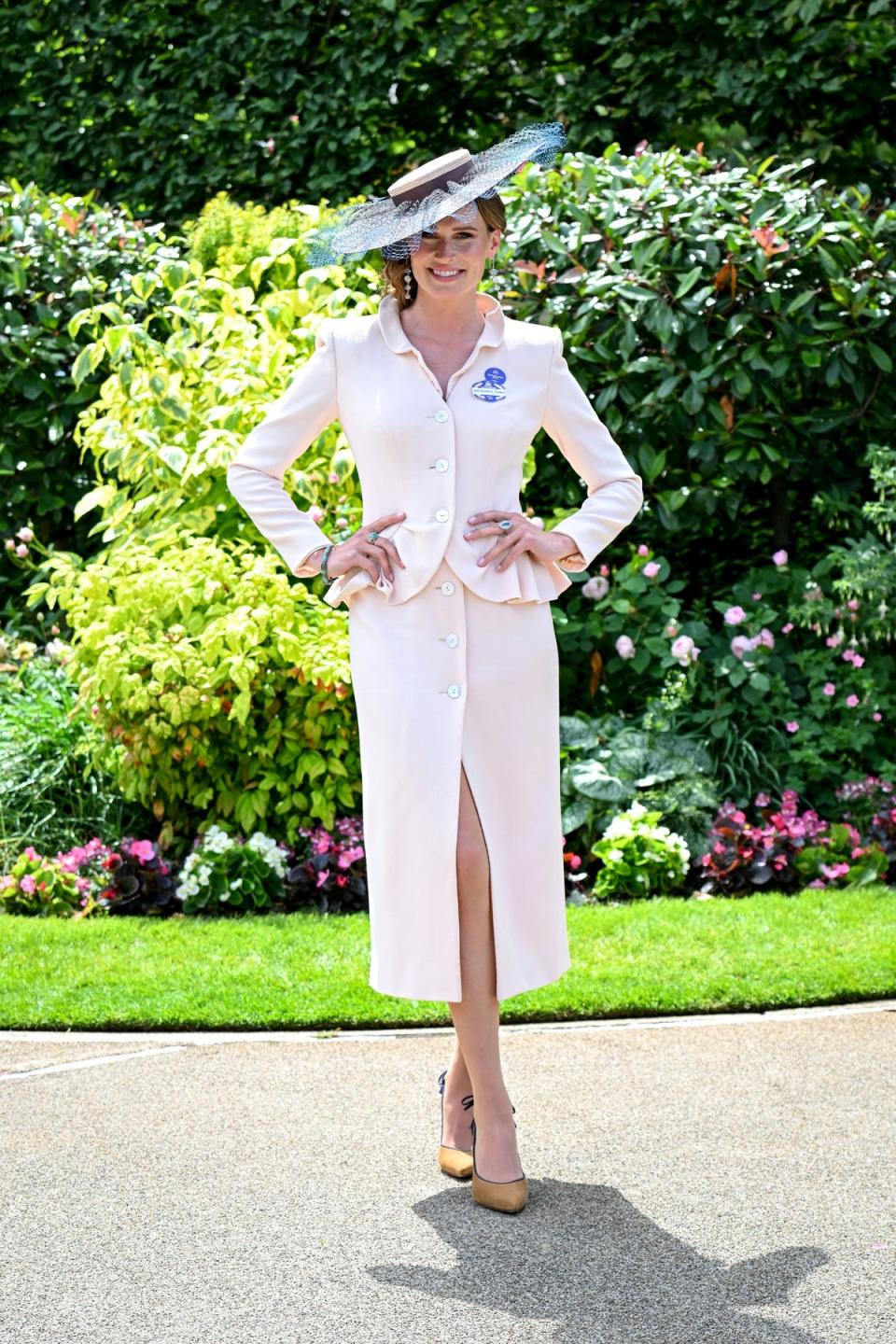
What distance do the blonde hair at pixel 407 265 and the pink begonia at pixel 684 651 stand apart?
2864 millimetres

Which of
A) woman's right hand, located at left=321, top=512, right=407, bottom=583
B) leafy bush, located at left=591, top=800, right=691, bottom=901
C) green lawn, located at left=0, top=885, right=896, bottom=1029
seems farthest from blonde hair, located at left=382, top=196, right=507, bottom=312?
leafy bush, located at left=591, top=800, right=691, bottom=901

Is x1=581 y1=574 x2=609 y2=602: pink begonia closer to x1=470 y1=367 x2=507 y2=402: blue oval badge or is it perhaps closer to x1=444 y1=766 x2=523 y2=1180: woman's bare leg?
x1=470 y1=367 x2=507 y2=402: blue oval badge

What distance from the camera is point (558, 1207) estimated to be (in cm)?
320

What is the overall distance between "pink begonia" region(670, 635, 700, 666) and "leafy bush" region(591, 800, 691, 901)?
2.11 ft

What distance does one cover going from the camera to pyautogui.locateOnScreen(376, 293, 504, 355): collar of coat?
327cm

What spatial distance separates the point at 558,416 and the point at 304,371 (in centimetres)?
52

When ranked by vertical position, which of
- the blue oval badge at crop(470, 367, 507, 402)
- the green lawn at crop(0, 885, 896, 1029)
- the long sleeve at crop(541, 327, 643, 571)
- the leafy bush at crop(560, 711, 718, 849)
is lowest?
the green lawn at crop(0, 885, 896, 1029)

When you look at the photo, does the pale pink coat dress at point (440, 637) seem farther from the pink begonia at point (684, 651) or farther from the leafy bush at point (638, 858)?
the pink begonia at point (684, 651)

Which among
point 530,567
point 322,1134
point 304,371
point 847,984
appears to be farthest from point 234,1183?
point 847,984

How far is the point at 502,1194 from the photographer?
318 centimetres

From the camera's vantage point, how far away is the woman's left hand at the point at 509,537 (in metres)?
3.21

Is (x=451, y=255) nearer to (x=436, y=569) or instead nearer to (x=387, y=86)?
(x=436, y=569)

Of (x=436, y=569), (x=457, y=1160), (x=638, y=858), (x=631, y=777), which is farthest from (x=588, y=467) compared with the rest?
(x=631, y=777)

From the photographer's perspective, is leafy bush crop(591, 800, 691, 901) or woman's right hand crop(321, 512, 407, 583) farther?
leafy bush crop(591, 800, 691, 901)
